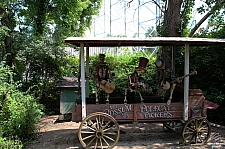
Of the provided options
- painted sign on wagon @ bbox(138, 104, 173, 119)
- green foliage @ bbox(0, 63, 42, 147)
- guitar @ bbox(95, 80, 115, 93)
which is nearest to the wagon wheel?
painted sign on wagon @ bbox(138, 104, 173, 119)

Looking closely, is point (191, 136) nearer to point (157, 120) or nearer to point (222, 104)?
point (157, 120)

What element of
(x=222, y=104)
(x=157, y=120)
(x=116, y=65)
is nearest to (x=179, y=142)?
(x=157, y=120)

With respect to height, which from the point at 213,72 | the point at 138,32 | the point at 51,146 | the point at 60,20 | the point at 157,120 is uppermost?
the point at 138,32

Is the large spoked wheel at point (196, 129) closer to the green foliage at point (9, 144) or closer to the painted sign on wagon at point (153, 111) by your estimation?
the painted sign on wagon at point (153, 111)

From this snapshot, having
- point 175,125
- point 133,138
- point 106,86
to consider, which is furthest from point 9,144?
point 175,125

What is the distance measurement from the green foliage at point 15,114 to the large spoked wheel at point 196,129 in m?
3.53

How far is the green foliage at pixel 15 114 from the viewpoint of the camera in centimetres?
493

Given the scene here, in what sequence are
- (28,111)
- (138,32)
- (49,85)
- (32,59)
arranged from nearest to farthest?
(28,111)
(32,59)
(49,85)
(138,32)

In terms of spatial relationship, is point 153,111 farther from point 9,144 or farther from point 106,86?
point 9,144

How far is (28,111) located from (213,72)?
18.0ft

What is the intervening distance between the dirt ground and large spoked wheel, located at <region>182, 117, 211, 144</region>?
148 millimetres

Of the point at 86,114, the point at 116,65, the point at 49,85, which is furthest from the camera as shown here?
the point at 116,65

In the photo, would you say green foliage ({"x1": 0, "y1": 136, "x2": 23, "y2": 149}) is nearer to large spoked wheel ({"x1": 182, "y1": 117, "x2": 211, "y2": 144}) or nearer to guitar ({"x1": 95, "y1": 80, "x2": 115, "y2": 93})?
guitar ({"x1": 95, "y1": 80, "x2": 115, "y2": 93})

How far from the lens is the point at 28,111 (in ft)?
17.2
